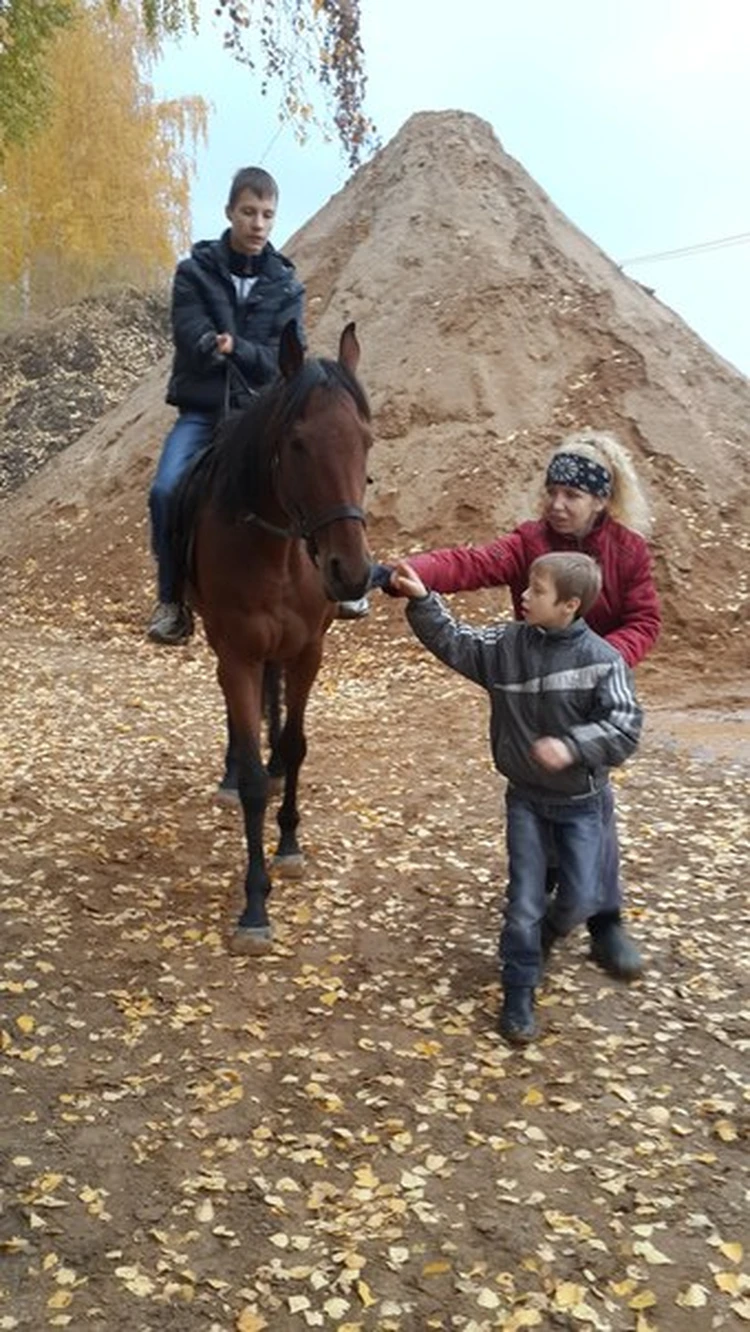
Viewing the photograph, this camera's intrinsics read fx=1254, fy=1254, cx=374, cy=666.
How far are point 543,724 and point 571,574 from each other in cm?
54

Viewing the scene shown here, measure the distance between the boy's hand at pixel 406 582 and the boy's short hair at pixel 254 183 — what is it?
2002mm

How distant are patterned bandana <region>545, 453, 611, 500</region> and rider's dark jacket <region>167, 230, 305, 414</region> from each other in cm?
172

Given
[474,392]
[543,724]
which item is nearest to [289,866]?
[543,724]

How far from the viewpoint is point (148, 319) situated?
2459cm

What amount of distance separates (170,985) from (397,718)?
14.7 ft

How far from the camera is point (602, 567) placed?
15.0ft

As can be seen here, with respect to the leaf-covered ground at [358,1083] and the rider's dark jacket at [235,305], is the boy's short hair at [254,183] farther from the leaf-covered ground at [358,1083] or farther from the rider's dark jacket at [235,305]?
the leaf-covered ground at [358,1083]

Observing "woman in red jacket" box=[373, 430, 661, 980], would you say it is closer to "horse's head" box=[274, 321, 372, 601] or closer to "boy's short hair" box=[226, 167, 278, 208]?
"horse's head" box=[274, 321, 372, 601]

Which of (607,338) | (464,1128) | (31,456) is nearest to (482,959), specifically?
(464,1128)

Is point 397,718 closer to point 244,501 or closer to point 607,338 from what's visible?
point 244,501

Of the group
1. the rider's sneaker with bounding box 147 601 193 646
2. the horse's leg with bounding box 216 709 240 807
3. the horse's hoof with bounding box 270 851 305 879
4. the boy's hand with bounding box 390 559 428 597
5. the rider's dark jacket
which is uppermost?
the rider's dark jacket

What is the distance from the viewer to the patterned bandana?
4352 millimetres

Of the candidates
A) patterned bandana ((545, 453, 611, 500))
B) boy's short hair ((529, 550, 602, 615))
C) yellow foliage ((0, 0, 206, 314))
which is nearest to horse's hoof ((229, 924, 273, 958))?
boy's short hair ((529, 550, 602, 615))

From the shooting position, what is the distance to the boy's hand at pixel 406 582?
4.27 metres
